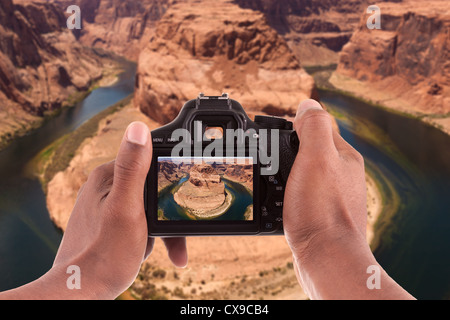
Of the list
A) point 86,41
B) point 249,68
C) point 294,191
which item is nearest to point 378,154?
point 249,68

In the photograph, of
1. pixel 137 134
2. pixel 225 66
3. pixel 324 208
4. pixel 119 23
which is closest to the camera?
pixel 137 134

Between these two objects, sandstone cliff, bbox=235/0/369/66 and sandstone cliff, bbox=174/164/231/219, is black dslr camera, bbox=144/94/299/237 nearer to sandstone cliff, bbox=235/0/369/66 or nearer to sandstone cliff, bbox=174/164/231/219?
sandstone cliff, bbox=174/164/231/219

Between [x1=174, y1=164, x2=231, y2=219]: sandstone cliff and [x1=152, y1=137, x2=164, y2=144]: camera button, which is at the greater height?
[x1=152, y1=137, x2=164, y2=144]: camera button

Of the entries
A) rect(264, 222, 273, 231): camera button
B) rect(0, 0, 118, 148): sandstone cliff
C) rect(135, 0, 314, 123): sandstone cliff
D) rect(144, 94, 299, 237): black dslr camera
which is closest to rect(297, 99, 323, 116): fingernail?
rect(144, 94, 299, 237): black dslr camera

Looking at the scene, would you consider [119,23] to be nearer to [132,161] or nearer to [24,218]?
[24,218]

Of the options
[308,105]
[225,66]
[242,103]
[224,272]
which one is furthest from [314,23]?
[308,105]

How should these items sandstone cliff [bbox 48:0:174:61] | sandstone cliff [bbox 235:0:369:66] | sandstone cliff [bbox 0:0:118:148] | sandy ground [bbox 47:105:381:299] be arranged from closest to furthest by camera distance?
A: sandy ground [bbox 47:105:381:299]
sandstone cliff [bbox 0:0:118:148]
sandstone cliff [bbox 235:0:369:66]
sandstone cliff [bbox 48:0:174:61]
